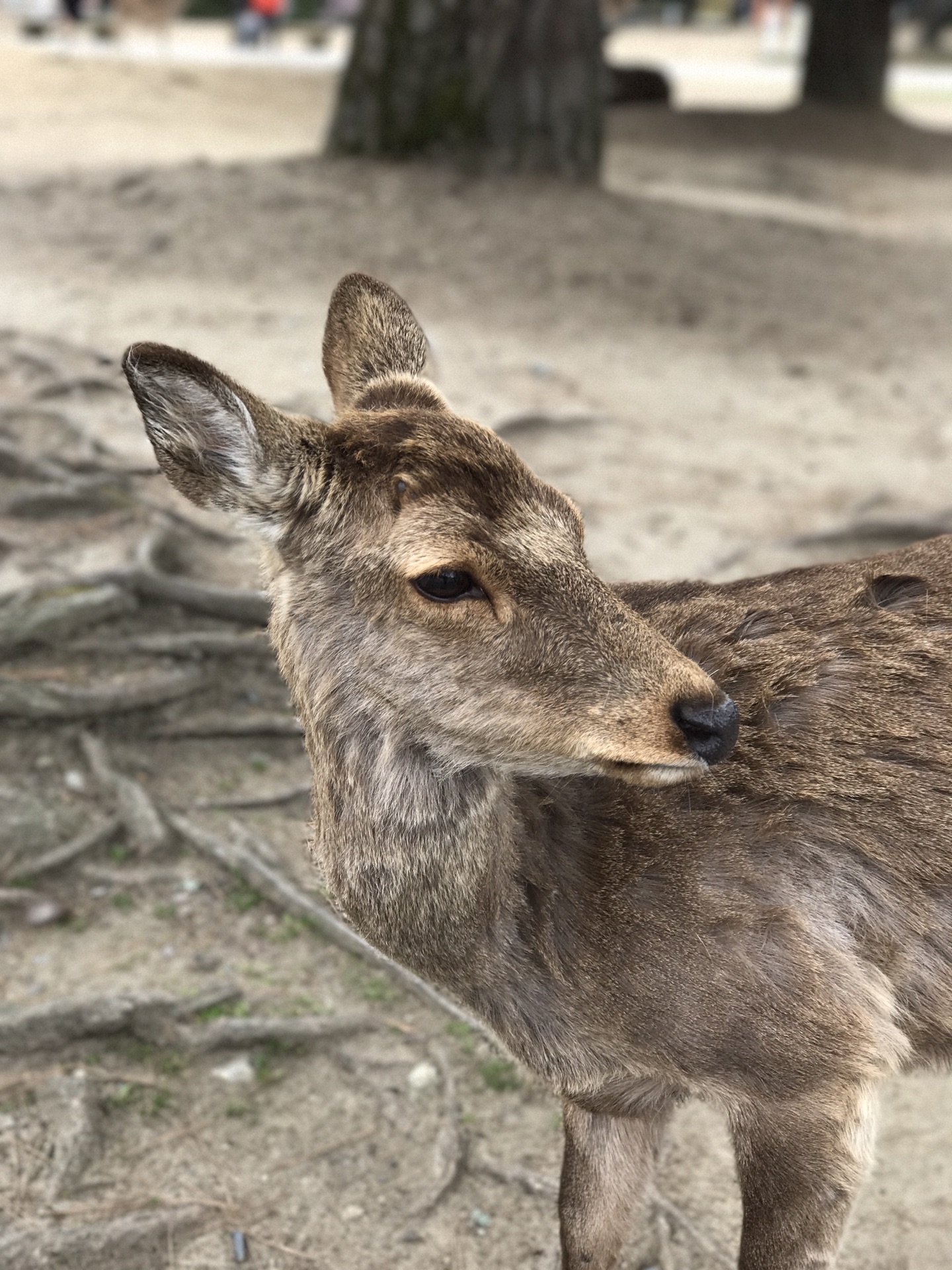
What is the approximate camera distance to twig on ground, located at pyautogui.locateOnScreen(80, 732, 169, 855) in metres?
5.00

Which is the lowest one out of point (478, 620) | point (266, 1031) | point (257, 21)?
point (257, 21)

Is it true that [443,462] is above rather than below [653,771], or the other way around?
above

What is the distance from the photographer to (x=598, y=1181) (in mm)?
3383

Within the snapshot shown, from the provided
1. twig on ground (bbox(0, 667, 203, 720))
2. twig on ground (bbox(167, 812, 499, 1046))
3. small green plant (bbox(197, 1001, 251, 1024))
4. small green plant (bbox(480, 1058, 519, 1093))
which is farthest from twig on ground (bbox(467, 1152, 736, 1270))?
twig on ground (bbox(0, 667, 203, 720))

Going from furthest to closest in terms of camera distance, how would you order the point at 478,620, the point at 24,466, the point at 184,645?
the point at 24,466 < the point at 184,645 < the point at 478,620

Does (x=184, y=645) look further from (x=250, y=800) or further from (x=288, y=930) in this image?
(x=288, y=930)

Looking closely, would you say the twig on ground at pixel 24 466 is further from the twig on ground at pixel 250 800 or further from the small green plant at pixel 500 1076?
the small green plant at pixel 500 1076

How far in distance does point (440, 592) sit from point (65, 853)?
8.54ft

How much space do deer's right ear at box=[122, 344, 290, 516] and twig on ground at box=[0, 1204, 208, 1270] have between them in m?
1.94

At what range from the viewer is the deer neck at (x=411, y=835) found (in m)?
2.94

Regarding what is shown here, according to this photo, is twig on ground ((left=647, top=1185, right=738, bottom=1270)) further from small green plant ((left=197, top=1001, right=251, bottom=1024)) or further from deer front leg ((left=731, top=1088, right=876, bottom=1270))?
small green plant ((left=197, top=1001, right=251, bottom=1024))

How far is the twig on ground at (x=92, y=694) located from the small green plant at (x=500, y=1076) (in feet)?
6.62

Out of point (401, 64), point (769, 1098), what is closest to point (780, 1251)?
point (769, 1098)

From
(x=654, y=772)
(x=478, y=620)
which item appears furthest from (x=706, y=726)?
(x=478, y=620)
